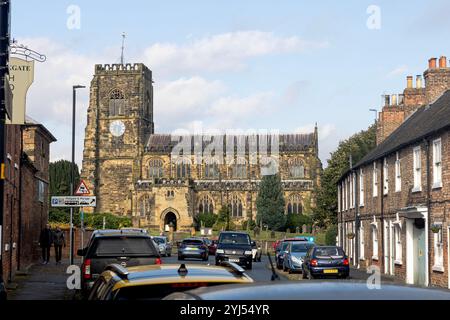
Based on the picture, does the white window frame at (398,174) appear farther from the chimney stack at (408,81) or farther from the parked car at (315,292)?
the parked car at (315,292)

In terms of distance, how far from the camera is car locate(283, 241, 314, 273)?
36312 millimetres

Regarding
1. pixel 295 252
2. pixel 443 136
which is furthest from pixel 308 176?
pixel 443 136

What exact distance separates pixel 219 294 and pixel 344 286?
69cm

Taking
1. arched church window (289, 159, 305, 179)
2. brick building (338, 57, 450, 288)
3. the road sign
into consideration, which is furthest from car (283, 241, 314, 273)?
arched church window (289, 159, 305, 179)

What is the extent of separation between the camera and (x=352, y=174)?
44125 millimetres

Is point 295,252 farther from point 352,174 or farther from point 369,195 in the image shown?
point 352,174

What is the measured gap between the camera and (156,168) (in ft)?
399

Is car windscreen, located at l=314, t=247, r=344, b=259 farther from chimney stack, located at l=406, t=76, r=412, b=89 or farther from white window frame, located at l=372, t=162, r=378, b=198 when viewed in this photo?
chimney stack, located at l=406, t=76, r=412, b=89

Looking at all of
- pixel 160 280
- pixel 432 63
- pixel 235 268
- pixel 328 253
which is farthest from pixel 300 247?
pixel 160 280

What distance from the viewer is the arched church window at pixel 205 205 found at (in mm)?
114750

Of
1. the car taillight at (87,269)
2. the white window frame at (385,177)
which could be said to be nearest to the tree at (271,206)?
the white window frame at (385,177)

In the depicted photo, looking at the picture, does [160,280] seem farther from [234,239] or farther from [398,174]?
[234,239]

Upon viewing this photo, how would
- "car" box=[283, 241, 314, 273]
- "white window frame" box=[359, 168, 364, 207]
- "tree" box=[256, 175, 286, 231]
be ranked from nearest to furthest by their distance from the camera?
"car" box=[283, 241, 314, 273], "white window frame" box=[359, 168, 364, 207], "tree" box=[256, 175, 286, 231]

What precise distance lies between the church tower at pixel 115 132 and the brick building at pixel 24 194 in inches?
2856
